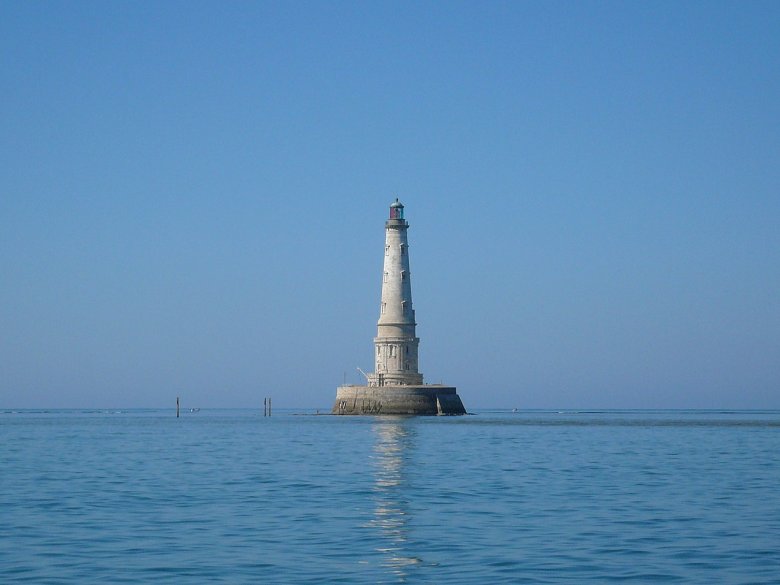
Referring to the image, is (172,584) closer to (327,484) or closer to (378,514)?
(378,514)

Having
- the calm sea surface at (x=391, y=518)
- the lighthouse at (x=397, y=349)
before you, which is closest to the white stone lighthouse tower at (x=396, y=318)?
the lighthouse at (x=397, y=349)

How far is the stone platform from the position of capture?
11006 centimetres

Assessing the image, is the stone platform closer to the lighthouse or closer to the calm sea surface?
the lighthouse

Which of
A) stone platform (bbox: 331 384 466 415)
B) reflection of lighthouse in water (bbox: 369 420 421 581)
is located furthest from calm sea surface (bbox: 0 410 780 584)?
stone platform (bbox: 331 384 466 415)

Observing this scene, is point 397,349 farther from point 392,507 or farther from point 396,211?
point 392,507

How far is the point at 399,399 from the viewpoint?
4338 inches

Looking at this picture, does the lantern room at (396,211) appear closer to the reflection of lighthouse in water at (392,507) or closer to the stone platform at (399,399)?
the stone platform at (399,399)

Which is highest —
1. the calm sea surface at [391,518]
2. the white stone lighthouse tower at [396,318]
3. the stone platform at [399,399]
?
the white stone lighthouse tower at [396,318]

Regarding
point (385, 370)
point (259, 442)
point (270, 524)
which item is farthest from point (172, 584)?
point (385, 370)

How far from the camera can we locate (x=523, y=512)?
103 ft

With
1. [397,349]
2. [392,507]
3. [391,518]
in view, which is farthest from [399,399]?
[391,518]

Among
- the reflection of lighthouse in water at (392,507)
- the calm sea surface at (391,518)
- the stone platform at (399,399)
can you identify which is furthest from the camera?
the stone platform at (399,399)

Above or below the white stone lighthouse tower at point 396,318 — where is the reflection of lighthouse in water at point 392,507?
below

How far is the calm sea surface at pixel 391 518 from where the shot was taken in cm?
2264
